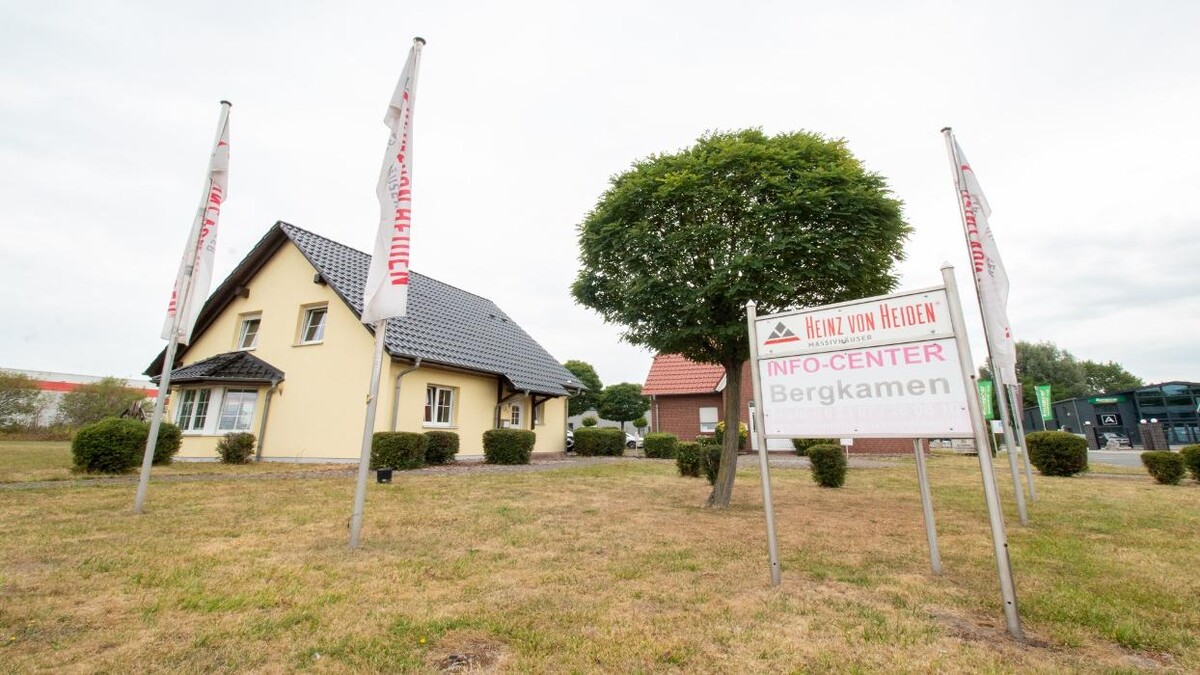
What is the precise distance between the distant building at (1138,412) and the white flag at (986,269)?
120ft

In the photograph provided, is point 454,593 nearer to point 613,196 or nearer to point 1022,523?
point 613,196

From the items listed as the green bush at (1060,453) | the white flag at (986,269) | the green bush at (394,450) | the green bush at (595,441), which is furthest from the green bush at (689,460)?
the green bush at (1060,453)

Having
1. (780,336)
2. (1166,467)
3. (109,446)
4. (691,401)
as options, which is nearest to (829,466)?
(780,336)

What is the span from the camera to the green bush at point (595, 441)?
1992 centimetres

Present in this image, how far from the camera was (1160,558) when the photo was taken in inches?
184

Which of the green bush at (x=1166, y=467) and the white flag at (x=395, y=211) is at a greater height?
the white flag at (x=395, y=211)

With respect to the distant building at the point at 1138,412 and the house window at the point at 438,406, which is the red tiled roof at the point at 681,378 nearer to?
the house window at the point at 438,406

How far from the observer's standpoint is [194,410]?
15.1 meters

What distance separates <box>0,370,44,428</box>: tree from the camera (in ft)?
105

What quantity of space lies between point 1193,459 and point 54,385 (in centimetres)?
7985

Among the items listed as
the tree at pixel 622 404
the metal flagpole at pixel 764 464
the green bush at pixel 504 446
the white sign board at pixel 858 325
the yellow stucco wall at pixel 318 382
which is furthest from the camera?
the tree at pixel 622 404

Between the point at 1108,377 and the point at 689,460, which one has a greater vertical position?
the point at 1108,377

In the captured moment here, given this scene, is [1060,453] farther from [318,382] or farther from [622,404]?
[622,404]

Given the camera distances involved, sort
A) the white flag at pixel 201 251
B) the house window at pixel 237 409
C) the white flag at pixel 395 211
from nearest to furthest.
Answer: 1. the white flag at pixel 395 211
2. the white flag at pixel 201 251
3. the house window at pixel 237 409
